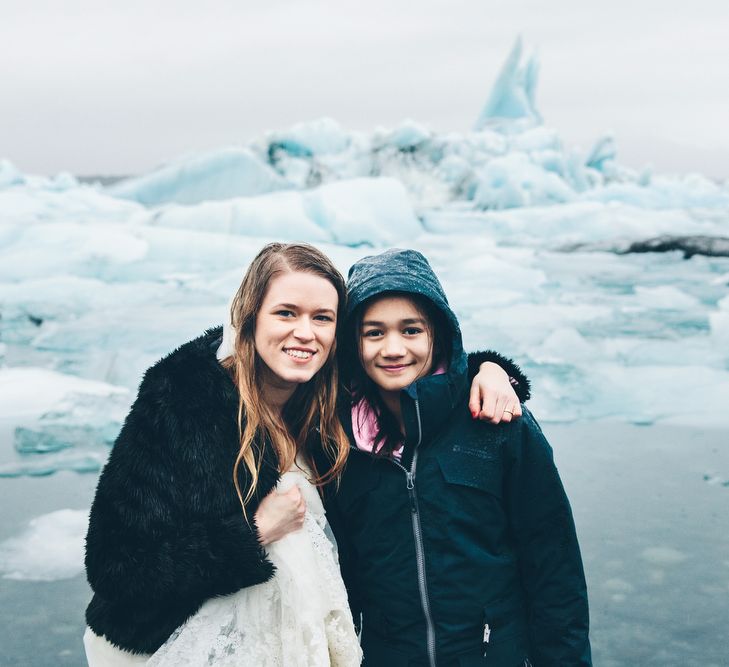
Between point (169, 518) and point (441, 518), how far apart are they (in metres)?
0.53

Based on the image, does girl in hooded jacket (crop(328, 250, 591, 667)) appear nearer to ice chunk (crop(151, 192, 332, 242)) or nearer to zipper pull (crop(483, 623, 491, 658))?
zipper pull (crop(483, 623, 491, 658))

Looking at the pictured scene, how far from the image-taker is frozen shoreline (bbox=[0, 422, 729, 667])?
7.77 ft

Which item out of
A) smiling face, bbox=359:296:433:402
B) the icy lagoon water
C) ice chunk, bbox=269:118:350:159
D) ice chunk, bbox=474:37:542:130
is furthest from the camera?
ice chunk, bbox=474:37:542:130

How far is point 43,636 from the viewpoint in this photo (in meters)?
2.41

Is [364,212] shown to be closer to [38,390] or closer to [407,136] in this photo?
[407,136]

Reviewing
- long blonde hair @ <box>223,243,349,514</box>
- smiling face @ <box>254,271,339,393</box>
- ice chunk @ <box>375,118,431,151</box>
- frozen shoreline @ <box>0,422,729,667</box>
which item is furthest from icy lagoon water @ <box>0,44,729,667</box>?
ice chunk @ <box>375,118,431,151</box>

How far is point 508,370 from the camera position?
5.89 ft

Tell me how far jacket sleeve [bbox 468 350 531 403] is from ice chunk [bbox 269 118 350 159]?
17.4 meters

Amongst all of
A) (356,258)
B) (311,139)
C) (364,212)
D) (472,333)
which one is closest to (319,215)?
(364,212)

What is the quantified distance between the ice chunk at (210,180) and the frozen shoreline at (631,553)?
12.3m

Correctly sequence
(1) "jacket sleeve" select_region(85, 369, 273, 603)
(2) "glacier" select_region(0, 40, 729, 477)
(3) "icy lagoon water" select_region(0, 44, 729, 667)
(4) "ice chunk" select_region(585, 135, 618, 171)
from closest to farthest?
(1) "jacket sleeve" select_region(85, 369, 273, 603) → (3) "icy lagoon water" select_region(0, 44, 729, 667) → (2) "glacier" select_region(0, 40, 729, 477) → (4) "ice chunk" select_region(585, 135, 618, 171)

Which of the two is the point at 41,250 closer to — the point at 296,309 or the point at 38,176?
the point at 296,309

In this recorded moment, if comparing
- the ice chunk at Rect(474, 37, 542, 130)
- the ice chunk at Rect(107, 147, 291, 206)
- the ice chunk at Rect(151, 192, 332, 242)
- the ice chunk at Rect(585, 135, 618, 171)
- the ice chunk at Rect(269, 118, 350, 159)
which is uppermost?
the ice chunk at Rect(474, 37, 542, 130)

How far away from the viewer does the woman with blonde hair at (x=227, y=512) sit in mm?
1330
